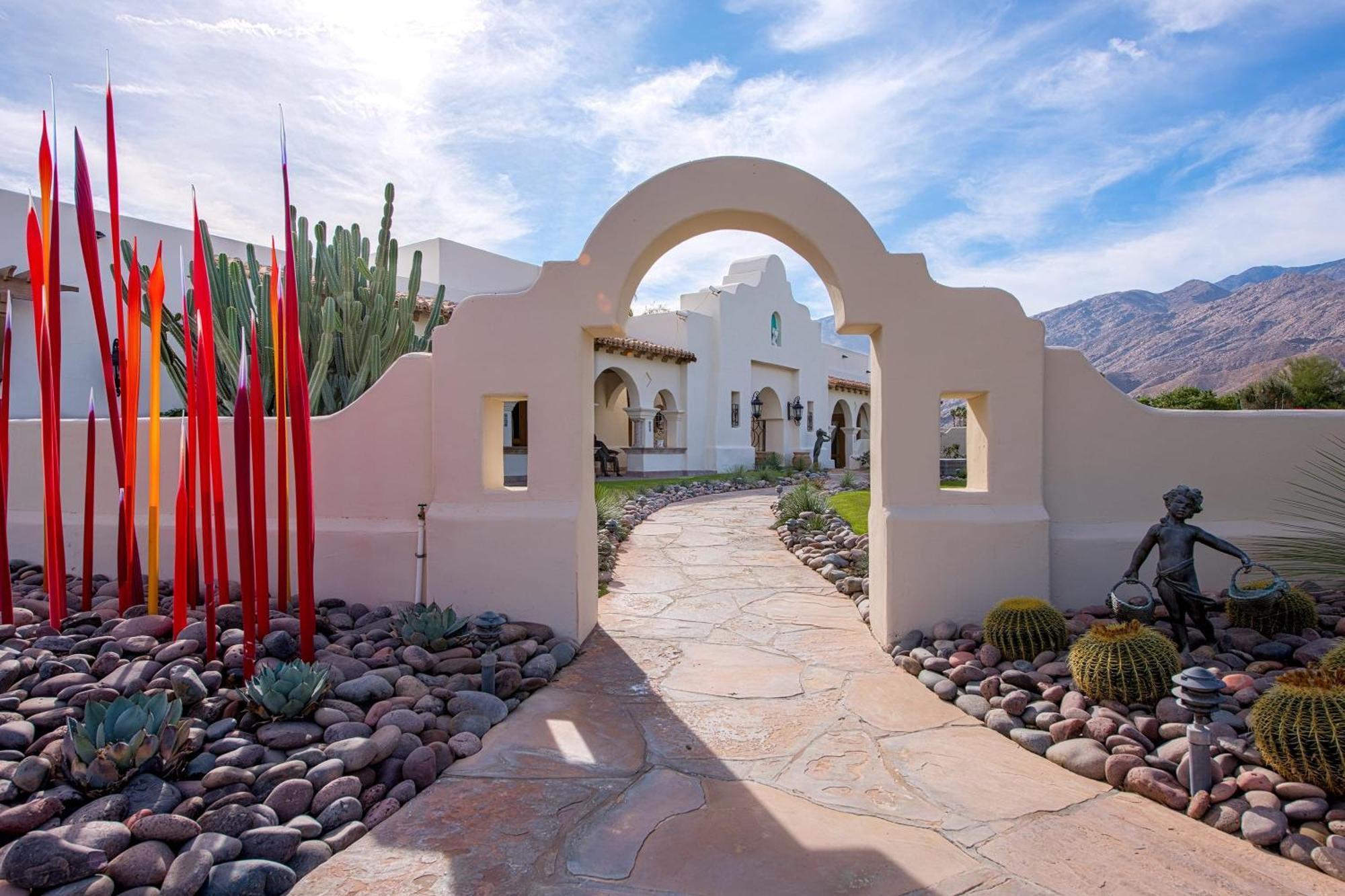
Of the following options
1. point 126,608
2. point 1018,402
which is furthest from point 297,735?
point 1018,402

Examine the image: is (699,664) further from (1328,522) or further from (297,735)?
(1328,522)

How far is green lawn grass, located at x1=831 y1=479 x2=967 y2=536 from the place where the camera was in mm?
10023

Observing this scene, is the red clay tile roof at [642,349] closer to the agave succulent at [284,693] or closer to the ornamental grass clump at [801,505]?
the ornamental grass clump at [801,505]

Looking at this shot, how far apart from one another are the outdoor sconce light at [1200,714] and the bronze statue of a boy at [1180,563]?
1205 millimetres


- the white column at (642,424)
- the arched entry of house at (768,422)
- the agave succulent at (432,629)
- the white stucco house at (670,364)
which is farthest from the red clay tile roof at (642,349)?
the agave succulent at (432,629)

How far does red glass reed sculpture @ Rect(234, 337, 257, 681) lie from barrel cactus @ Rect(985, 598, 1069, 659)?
422 cm

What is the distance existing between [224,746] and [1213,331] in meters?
87.9

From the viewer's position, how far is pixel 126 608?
489cm

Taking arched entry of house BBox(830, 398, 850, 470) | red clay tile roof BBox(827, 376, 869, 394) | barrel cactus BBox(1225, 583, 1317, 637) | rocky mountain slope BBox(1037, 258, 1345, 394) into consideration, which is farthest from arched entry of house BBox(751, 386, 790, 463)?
rocky mountain slope BBox(1037, 258, 1345, 394)

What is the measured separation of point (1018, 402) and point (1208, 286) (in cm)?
12118

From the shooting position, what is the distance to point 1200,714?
318 cm

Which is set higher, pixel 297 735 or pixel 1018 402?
pixel 1018 402

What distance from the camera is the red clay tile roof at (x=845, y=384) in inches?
1203

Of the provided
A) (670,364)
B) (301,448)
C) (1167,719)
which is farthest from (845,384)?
(301,448)
